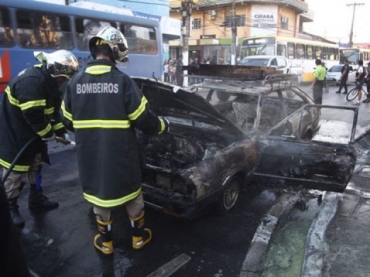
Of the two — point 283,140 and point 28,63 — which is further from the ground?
Answer: point 28,63

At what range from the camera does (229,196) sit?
13.2ft

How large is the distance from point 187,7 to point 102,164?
16997 millimetres

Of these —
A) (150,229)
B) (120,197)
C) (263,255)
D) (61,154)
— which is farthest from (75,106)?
(61,154)

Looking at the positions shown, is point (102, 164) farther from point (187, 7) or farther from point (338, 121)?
point (187, 7)

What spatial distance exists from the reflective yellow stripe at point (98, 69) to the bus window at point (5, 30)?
693 centimetres

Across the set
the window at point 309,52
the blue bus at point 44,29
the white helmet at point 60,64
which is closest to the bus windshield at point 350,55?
the window at point 309,52

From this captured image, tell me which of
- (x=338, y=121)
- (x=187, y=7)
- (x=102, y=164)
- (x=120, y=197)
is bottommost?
(x=338, y=121)

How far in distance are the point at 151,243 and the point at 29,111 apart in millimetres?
1793

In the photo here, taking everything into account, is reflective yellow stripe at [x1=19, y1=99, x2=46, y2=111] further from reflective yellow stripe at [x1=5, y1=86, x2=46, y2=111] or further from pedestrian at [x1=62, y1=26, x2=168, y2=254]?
pedestrian at [x1=62, y1=26, x2=168, y2=254]

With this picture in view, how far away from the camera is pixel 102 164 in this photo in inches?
106

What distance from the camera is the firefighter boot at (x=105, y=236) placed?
9.85ft

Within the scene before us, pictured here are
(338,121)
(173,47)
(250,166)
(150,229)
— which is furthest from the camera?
(173,47)

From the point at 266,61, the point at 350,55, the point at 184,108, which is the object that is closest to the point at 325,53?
the point at 350,55

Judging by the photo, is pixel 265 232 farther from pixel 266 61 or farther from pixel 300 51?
pixel 300 51
